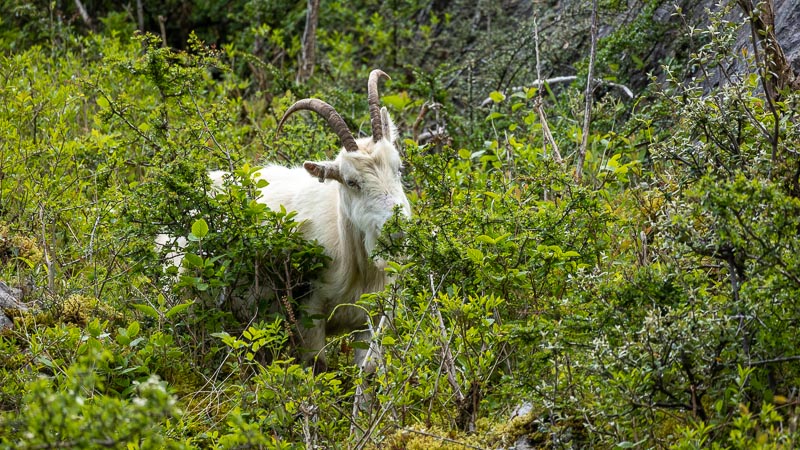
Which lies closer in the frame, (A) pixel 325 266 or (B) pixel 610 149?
(A) pixel 325 266

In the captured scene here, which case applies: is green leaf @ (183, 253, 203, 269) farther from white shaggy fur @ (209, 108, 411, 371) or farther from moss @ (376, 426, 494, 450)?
moss @ (376, 426, 494, 450)

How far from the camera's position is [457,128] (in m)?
9.52

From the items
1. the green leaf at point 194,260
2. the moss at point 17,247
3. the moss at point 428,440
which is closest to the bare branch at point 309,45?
the moss at point 17,247

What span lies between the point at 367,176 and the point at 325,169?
0.34m

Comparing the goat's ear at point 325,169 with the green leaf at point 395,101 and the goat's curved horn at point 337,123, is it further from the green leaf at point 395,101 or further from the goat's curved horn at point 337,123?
the green leaf at point 395,101

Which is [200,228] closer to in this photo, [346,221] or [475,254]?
[346,221]

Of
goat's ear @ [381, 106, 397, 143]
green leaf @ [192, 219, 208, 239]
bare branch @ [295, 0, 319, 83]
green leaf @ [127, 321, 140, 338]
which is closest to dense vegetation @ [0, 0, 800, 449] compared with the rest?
green leaf @ [127, 321, 140, 338]

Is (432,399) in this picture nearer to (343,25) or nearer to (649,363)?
(649,363)

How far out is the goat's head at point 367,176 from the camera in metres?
6.34

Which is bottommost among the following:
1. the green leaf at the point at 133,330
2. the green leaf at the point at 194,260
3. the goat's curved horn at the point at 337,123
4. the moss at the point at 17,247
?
the moss at the point at 17,247

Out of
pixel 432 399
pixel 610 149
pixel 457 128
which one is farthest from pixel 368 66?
pixel 432 399

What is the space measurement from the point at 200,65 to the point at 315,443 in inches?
164

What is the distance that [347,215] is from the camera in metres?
6.57

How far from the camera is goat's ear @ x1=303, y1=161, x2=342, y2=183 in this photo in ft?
21.4
